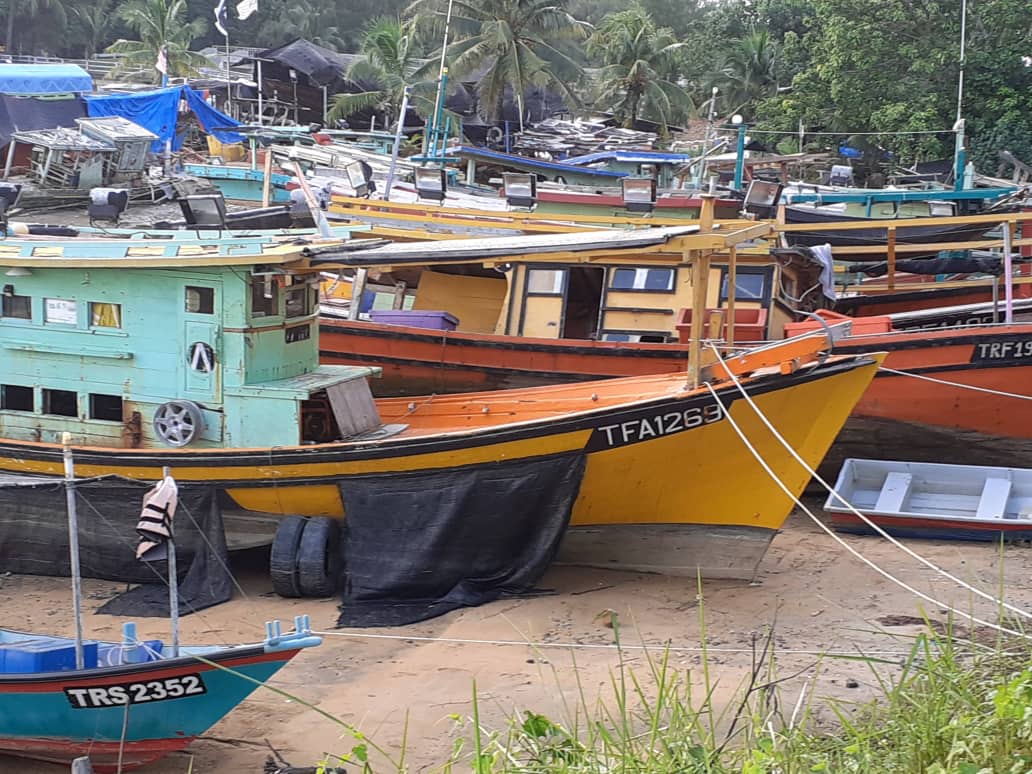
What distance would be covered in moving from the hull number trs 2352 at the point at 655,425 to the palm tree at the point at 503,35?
23869 millimetres

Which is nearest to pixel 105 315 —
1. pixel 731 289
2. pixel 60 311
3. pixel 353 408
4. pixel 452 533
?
pixel 60 311

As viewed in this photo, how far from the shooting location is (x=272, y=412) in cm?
1003

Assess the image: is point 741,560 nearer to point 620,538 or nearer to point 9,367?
point 620,538

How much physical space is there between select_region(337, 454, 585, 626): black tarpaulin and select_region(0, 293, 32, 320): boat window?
3295 mm

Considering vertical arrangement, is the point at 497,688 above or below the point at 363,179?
below

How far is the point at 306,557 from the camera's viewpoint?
9797 mm

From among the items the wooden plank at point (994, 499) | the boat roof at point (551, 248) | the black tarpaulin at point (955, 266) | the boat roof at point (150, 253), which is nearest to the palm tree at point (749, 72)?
the black tarpaulin at point (955, 266)

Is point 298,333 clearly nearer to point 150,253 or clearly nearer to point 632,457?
point 150,253

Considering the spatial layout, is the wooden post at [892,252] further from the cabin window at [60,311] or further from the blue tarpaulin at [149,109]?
the blue tarpaulin at [149,109]

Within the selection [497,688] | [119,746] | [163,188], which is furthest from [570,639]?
[163,188]

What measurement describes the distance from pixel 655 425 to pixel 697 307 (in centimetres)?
94

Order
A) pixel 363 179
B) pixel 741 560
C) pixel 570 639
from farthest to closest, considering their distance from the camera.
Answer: pixel 363 179
pixel 741 560
pixel 570 639

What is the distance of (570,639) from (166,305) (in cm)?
426

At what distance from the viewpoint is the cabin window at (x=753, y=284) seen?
13398 millimetres
